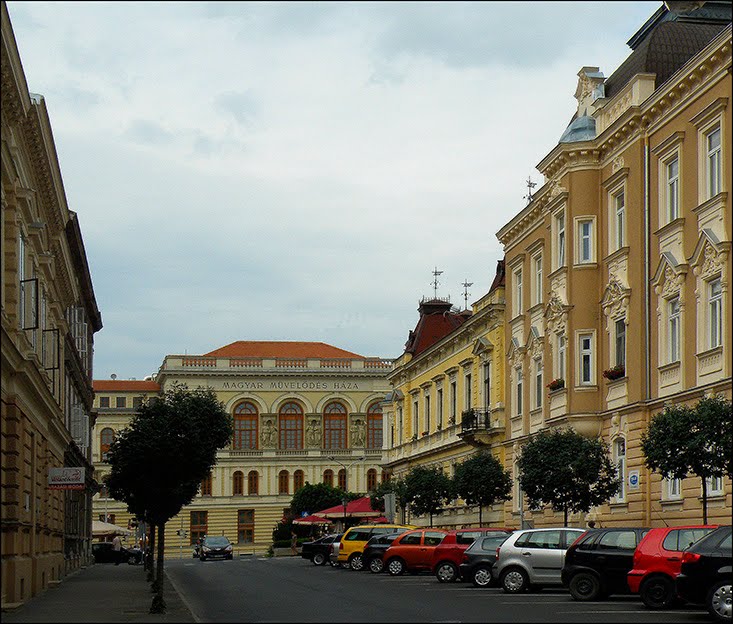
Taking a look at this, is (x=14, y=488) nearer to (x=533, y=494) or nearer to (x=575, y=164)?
(x=533, y=494)

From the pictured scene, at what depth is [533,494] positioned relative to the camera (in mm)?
40500

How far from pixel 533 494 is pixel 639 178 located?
9588 millimetres

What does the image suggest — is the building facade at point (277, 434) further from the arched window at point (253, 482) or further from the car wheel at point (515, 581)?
the car wheel at point (515, 581)

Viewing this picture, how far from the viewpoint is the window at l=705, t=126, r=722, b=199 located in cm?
3522

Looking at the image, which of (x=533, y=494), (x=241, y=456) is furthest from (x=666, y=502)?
(x=241, y=456)

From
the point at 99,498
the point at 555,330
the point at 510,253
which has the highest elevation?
the point at 510,253

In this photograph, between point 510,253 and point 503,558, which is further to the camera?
point 510,253

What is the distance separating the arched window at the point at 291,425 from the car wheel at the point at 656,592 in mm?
89086

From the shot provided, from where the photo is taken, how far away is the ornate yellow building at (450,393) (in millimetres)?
56188

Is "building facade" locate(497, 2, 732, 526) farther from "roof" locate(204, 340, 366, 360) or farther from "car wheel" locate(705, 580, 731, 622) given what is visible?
"roof" locate(204, 340, 366, 360)

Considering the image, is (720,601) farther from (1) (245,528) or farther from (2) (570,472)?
(1) (245,528)

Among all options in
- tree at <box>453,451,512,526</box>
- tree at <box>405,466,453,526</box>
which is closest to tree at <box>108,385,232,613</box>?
tree at <box>453,451,512,526</box>

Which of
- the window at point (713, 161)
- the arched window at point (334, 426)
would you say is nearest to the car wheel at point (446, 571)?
the window at point (713, 161)

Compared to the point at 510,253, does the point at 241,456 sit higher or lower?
lower
